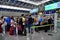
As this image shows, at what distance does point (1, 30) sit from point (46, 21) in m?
3.98

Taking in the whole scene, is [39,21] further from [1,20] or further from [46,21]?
[1,20]

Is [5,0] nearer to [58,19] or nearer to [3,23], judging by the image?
→ [3,23]

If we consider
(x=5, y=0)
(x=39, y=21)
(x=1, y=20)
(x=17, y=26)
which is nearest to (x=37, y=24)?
(x=39, y=21)

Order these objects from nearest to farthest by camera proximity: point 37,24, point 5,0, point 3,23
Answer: point 3,23, point 37,24, point 5,0

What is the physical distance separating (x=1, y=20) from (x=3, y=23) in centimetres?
28

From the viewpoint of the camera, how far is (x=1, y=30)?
818 cm

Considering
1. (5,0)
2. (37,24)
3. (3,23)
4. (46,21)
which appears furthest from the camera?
(5,0)

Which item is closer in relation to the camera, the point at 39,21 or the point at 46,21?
the point at 39,21

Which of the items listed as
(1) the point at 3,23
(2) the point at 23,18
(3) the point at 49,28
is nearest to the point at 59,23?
(3) the point at 49,28

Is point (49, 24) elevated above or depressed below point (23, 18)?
below

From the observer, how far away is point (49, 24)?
28.5 feet

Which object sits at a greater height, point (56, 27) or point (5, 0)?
point (5, 0)

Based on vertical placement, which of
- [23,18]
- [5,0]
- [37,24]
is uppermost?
[5,0]

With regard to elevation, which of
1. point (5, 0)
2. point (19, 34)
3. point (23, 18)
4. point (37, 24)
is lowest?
point (19, 34)
